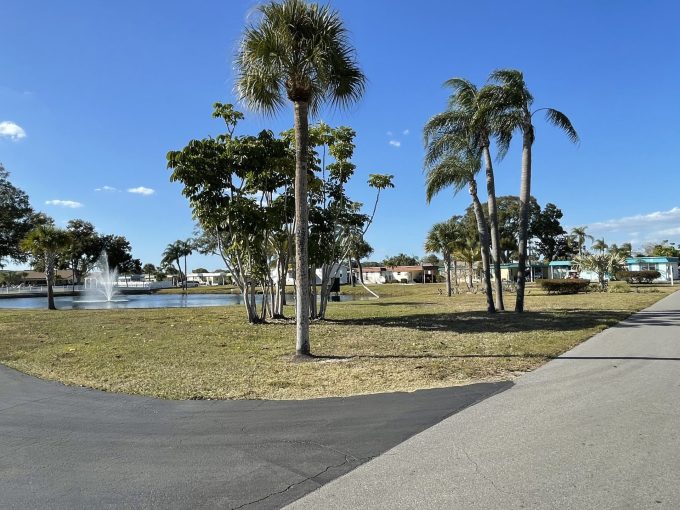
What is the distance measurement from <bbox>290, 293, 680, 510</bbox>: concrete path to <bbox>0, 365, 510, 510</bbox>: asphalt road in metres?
0.34

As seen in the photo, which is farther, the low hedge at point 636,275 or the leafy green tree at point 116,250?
the leafy green tree at point 116,250

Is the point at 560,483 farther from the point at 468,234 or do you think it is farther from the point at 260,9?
the point at 468,234

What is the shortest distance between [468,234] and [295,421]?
1603 inches

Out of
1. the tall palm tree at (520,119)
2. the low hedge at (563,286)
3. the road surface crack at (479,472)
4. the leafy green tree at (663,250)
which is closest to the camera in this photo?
the road surface crack at (479,472)

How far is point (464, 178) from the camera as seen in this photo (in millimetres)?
21188

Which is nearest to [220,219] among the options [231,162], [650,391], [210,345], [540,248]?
[231,162]

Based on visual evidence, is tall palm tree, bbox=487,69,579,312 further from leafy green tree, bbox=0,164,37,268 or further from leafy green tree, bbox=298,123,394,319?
leafy green tree, bbox=0,164,37,268

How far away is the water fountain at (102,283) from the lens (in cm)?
4648

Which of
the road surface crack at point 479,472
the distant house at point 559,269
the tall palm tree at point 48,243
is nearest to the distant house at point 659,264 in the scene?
the distant house at point 559,269

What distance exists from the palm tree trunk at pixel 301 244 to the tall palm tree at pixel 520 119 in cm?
1129

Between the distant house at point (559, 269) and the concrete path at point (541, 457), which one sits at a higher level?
the distant house at point (559, 269)

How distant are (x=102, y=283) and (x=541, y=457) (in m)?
51.1

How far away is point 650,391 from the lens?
6.78 metres

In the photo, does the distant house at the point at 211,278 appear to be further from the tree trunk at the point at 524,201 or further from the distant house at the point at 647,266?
the tree trunk at the point at 524,201
